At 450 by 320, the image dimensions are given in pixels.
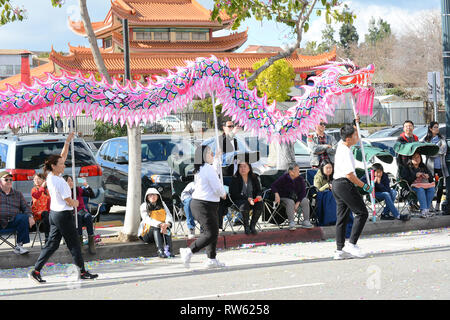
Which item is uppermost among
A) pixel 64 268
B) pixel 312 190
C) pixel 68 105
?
pixel 68 105

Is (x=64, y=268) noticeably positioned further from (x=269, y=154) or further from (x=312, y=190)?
(x=269, y=154)

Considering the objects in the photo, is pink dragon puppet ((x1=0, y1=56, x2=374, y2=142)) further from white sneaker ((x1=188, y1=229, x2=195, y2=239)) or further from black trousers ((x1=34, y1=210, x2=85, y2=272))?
white sneaker ((x1=188, y1=229, x2=195, y2=239))

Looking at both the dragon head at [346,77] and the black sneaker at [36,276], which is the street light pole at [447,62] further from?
the black sneaker at [36,276]

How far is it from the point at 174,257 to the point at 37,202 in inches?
88.6

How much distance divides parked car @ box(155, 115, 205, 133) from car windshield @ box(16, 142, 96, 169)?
25571mm

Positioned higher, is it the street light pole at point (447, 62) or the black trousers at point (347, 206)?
the street light pole at point (447, 62)

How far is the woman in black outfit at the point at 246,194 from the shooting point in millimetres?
12266

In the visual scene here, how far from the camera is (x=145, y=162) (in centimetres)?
1552

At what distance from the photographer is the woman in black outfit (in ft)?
40.2

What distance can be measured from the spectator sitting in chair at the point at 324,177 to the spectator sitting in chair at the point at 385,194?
889mm

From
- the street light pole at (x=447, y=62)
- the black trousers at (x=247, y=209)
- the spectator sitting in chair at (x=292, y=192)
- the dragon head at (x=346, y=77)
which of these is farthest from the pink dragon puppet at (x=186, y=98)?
the street light pole at (x=447, y=62)
